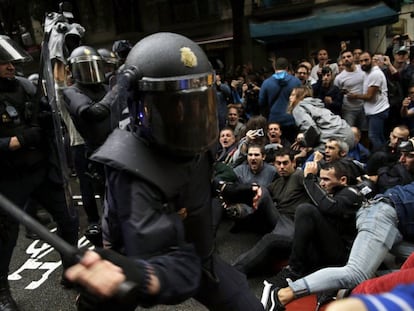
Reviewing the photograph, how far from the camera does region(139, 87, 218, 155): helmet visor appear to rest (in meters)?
1.37

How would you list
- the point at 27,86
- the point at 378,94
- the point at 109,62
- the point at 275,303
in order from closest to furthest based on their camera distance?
the point at 275,303
the point at 27,86
the point at 109,62
the point at 378,94

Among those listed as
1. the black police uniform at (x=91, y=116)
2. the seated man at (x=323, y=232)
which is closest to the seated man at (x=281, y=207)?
the seated man at (x=323, y=232)

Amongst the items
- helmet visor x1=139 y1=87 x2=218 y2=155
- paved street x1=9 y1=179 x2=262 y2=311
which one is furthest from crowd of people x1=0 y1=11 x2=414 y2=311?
paved street x1=9 y1=179 x2=262 y2=311

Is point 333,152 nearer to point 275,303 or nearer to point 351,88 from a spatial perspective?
point 275,303

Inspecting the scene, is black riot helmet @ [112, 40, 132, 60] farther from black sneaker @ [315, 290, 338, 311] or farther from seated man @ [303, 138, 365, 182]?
black sneaker @ [315, 290, 338, 311]

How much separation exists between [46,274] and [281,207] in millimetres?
2004

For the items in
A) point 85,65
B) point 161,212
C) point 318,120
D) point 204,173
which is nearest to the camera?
point 161,212

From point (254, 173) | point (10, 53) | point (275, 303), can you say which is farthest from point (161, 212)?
point (254, 173)

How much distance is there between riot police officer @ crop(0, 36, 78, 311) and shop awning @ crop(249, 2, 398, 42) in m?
12.3

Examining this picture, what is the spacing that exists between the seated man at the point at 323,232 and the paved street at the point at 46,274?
1.19 ft

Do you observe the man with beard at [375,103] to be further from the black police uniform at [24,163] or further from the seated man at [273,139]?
the black police uniform at [24,163]

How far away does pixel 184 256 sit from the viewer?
125 cm

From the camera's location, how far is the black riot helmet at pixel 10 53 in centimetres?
271

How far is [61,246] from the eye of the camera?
1.08 m
